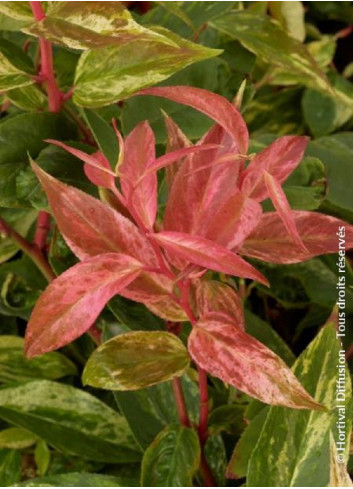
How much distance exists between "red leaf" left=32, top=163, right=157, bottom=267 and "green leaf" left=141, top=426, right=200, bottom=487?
173mm

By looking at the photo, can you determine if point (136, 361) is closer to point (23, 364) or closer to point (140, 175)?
point (140, 175)

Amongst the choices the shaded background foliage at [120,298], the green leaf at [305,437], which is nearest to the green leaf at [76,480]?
the shaded background foliage at [120,298]

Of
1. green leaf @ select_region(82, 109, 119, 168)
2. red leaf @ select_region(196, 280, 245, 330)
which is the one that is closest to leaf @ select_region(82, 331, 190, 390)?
red leaf @ select_region(196, 280, 245, 330)

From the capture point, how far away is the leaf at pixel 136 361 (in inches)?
19.0

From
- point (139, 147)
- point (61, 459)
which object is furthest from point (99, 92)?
point (61, 459)

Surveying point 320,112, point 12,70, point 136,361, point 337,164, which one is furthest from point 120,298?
point 320,112

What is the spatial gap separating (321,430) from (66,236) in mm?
214

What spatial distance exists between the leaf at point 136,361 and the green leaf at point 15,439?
27 centimetres

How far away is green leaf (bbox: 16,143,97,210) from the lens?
568 millimetres

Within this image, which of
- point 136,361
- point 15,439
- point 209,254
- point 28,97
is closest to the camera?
point 209,254

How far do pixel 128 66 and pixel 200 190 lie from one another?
4.3 inches

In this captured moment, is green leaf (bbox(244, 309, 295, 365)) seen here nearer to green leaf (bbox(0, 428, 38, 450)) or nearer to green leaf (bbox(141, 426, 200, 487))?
green leaf (bbox(141, 426, 200, 487))

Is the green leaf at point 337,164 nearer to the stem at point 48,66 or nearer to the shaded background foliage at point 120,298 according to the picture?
the shaded background foliage at point 120,298

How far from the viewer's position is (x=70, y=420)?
2.14ft
